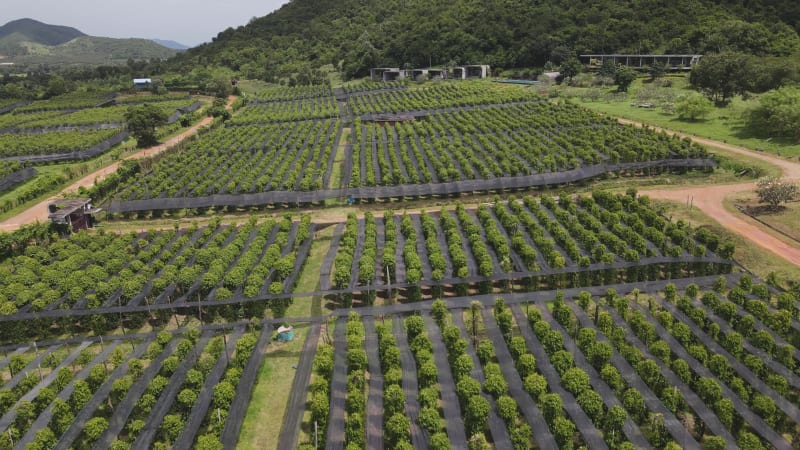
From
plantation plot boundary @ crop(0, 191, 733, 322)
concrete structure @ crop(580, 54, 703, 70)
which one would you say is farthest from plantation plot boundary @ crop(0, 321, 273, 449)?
concrete structure @ crop(580, 54, 703, 70)

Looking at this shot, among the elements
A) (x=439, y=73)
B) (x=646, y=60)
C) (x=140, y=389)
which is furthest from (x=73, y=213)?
(x=646, y=60)

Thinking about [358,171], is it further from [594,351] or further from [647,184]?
[594,351]

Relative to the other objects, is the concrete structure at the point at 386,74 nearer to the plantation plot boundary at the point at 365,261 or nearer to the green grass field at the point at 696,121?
the green grass field at the point at 696,121

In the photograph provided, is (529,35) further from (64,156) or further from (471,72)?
(64,156)

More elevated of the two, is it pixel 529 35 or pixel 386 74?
pixel 529 35

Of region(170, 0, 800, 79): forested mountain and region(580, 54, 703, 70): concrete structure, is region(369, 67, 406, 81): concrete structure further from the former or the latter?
region(580, 54, 703, 70): concrete structure

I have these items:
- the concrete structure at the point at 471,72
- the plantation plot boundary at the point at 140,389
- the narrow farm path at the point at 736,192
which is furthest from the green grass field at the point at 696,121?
the plantation plot boundary at the point at 140,389
